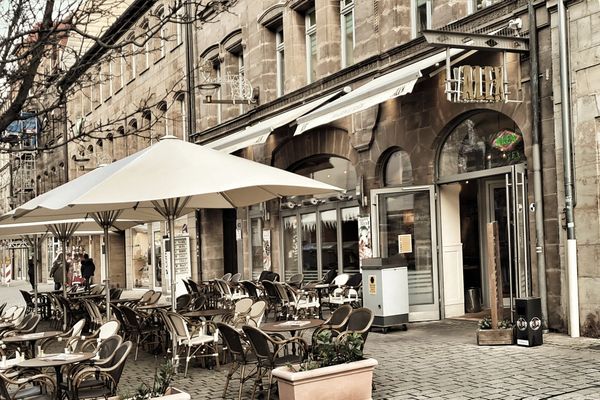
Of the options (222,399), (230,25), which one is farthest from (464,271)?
(230,25)

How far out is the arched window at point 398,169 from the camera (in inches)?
573

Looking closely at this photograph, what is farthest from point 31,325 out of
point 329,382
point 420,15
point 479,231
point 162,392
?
point 420,15

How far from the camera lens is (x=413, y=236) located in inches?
534

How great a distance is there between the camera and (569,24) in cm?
1067

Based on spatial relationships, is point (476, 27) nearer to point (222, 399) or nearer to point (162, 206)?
point (162, 206)

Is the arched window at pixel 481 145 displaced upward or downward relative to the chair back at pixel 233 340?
upward

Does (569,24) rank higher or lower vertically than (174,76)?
lower

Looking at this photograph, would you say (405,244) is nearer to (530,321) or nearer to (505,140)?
(505,140)

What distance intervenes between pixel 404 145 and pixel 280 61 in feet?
23.4

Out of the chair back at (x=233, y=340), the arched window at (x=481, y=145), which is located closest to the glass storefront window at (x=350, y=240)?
the arched window at (x=481, y=145)

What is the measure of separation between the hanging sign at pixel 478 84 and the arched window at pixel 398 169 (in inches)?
130

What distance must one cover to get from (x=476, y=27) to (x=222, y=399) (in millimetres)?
7770

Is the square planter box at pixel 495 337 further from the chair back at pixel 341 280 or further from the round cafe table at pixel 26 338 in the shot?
the round cafe table at pixel 26 338

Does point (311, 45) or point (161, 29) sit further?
point (161, 29)
